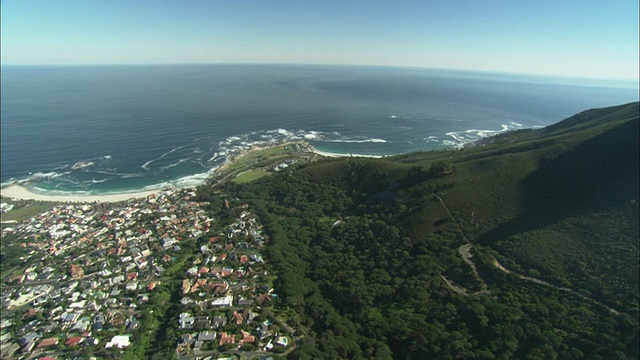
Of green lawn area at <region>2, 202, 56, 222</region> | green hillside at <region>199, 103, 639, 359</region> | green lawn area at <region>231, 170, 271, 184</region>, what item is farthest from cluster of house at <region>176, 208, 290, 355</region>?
green lawn area at <region>2, 202, 56, 222</region>

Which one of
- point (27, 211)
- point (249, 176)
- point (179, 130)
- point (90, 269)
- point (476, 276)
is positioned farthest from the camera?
point (179, 130)

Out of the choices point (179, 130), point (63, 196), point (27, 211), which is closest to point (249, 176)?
point (63, 196)

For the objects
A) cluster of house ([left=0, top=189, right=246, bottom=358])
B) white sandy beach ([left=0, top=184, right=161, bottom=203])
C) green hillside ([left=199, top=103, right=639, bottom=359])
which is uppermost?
green hillside ([left=199, top=103, right=639, bottom=359])

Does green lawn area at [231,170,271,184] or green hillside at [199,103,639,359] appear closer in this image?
green hillside at [199,103,639,359]

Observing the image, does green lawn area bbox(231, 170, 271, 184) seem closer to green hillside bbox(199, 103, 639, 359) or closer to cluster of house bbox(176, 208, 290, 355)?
green hillside bbox(199, 103, 639, 359)

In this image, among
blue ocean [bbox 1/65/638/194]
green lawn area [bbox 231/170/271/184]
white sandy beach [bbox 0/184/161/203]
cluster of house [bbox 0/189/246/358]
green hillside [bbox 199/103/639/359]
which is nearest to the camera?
green hillside [bbox 199/103/639/359]

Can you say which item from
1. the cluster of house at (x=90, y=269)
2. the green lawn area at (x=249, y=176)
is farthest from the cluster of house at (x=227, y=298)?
the green lawn area at (x=249, y=176)

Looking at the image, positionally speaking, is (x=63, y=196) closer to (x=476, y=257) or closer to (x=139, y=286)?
(x=139, y=286)
